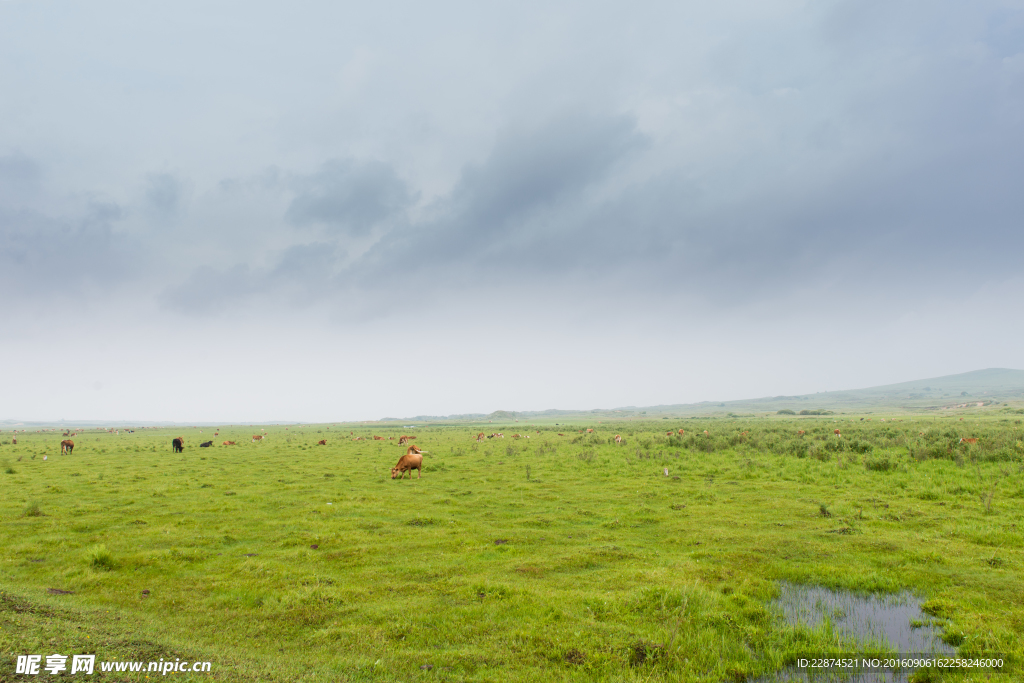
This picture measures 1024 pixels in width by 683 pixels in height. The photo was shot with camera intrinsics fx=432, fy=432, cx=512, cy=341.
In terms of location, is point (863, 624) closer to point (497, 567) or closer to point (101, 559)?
point (497, 567)

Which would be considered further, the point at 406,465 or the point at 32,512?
the point at 406,465

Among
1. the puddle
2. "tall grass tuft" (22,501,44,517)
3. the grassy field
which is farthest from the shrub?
"tall grass tuft" (22,501,44,517)

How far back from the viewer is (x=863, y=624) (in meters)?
9.25

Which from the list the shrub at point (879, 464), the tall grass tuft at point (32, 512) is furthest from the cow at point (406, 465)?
the shrub at point (879, 464)

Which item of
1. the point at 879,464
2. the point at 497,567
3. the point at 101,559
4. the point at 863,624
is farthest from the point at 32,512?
the point at 879,464

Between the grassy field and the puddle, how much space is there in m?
0.30

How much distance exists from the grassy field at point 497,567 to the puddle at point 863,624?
30 centimetres

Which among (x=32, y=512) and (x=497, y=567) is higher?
(x=32, y=512)

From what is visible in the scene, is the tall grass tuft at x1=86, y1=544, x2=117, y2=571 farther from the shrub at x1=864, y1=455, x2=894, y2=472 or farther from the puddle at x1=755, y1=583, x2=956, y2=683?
the shrub at x1=864, y1=455, x2=894, y2=472

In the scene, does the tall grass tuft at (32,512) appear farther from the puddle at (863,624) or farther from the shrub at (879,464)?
the shrub at (879,464)

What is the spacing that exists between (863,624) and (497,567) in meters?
8.46

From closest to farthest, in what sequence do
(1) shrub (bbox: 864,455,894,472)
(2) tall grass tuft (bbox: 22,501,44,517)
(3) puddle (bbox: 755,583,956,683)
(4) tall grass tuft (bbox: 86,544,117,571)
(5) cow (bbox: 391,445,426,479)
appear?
1. (3) puddle (bbox: 755,583,956,683)
2. (4) tall grass tuft (bbox: 86,544,117,571)
3. (2) tall grass tuft (bbox: 22,501,44,517)
4. (1) shrub (bbox: 864,455,894,472)
5. (5) cow (bbox: 391,445,426,479)

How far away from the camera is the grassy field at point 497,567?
25.2ft

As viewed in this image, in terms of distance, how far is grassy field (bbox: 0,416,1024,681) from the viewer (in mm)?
7680
